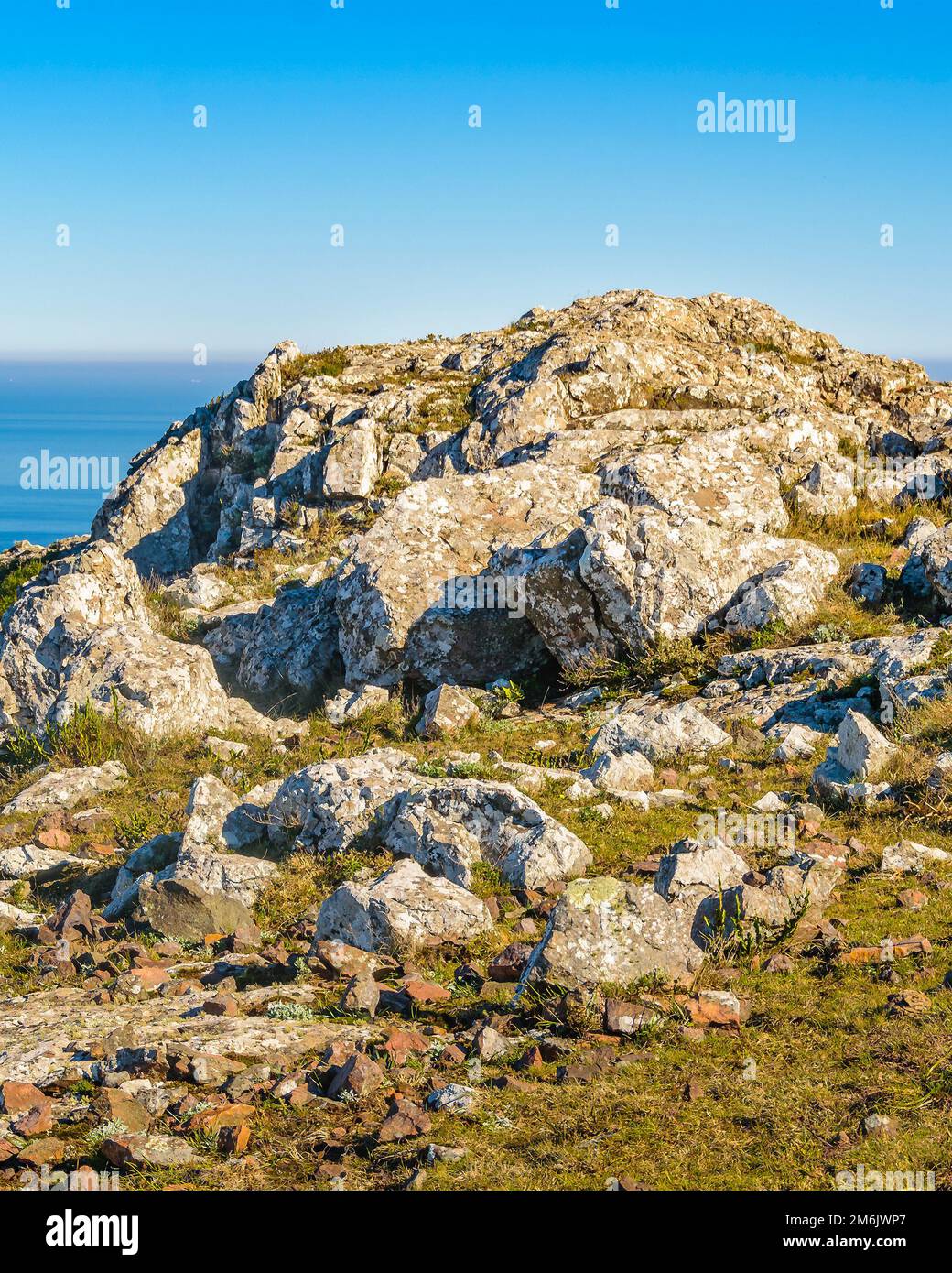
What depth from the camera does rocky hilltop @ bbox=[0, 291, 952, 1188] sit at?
6168mm

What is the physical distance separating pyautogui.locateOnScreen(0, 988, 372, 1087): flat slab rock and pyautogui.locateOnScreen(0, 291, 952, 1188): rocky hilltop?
39 mm

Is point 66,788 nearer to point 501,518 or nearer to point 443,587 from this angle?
point 443,587

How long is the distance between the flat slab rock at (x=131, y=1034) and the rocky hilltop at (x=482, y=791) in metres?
0.04

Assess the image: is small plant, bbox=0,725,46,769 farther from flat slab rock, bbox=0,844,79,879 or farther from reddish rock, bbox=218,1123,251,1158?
reddish rock, bbox=218,1123,251,1158

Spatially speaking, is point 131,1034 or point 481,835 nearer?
point 131,1034

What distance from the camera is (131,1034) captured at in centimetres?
672

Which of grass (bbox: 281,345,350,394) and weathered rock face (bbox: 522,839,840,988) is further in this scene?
grass (bbox: 281,345,350,394)

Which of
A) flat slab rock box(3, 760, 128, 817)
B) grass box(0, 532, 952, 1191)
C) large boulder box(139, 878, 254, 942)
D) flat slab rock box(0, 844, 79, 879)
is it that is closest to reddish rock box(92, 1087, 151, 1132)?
grass box(0, 532, 952, 1191)

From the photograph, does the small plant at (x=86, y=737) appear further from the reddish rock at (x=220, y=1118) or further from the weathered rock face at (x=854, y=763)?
the weathered rock face at (x=854, y=763)
